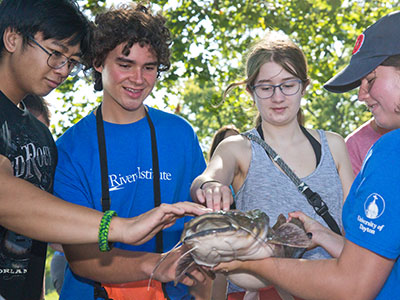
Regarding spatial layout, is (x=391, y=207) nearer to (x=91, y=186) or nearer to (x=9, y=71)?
(x=91, y=186)

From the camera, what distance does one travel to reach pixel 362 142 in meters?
4.02

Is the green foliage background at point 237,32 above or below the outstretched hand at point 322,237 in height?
above

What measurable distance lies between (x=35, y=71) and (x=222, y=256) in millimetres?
1587

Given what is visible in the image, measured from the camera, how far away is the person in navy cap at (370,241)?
179 centimetres

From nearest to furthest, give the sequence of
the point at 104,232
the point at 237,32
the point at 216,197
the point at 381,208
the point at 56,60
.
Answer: the point at 381,208, the point at 104,232, the point at 216,197, the point at 56,60, the point at 237,32

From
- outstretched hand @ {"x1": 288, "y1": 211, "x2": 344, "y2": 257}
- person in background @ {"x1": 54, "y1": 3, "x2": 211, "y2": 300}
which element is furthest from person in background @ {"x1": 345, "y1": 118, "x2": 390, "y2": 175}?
outstretched hand @ {"x1": 288, "y1": 211, "x2": 344, "y2": 257}

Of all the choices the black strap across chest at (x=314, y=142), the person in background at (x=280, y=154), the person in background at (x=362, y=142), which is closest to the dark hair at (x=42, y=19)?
the person in background at (x=280, y=154)

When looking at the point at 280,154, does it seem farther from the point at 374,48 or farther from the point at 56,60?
the point at 56,60

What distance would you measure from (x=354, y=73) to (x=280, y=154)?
1.06 m

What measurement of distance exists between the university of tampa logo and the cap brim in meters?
0.71

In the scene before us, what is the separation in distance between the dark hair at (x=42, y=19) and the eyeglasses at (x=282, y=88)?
1.25 metres

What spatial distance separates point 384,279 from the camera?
6.04ft

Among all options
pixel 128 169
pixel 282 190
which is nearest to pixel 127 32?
pixel 128 169

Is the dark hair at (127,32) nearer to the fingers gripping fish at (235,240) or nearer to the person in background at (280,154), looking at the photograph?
the person in background at (280,154)
